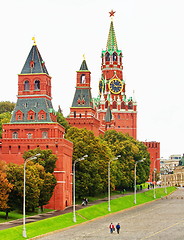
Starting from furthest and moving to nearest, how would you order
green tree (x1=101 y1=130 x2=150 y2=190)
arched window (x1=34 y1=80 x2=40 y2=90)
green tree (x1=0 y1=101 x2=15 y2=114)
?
1. green tree (x1=0 y1=101 x2=15 y2=114)
2. green tree (x1=101 y1=130 x2=150 y2=190)
3. arched window (x1=34 y1=80 x2=40 y2=90)

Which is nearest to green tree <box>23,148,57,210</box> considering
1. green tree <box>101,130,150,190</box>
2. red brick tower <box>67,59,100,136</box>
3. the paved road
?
the paved road

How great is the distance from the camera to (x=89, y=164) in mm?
118500

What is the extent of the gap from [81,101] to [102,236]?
80003 mm

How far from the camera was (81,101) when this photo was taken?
157875 millimetres

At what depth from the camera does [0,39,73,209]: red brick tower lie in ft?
363

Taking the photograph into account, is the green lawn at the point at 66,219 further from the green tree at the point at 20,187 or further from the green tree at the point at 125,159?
the green tree at the point at 125,159

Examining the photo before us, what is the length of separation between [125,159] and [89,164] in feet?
104

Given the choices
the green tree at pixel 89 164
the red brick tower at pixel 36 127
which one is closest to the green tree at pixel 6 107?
the green tree at pixel 89 164

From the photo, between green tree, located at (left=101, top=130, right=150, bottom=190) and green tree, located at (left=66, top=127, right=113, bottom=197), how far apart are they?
6608 mm

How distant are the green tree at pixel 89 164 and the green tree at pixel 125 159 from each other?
6.61m

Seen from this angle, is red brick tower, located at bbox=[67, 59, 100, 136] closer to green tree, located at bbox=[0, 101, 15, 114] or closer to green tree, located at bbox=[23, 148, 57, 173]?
green tree, located at bbox=[0, 101, 15, 114]

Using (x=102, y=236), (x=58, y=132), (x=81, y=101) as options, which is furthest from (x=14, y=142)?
(x=81, y=101)

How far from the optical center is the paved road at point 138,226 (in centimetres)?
7912

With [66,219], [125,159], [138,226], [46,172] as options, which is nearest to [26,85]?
[46,172]
